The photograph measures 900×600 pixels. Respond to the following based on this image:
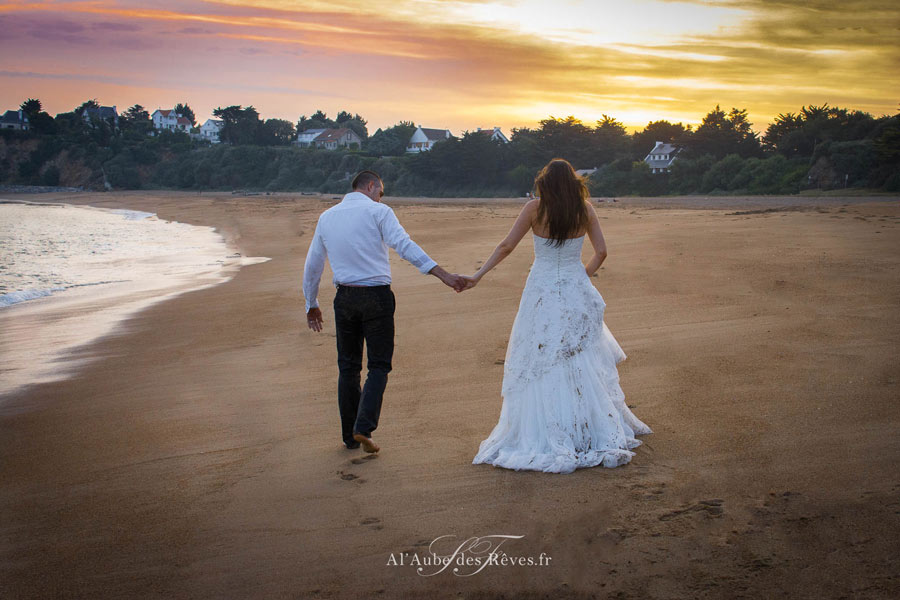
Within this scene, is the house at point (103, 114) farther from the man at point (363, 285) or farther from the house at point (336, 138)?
the man at point (363, 285)

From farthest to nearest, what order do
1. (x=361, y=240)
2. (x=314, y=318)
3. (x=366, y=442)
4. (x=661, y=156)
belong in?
(x=661, y=156) → (x=314, y=318) → (x=361, y=240) → (x=366, y=442)

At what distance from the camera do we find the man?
4.30 m

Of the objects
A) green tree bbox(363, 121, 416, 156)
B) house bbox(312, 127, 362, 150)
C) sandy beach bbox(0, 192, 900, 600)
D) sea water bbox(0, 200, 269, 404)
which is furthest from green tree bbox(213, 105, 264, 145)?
sandy beach bbox(0, 192, 900, 600)

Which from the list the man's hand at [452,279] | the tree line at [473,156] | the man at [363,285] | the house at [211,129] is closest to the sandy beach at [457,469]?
the man at [363,285]

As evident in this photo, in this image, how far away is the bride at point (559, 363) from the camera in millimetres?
3985

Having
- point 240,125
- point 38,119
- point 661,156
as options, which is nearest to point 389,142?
point 240,125

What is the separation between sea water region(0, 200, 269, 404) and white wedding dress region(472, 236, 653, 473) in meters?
4.85

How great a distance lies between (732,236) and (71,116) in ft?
378

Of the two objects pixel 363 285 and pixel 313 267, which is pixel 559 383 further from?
Answer: pixel 313 267

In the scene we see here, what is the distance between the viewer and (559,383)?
4055 millimetres

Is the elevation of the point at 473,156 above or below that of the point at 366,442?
above

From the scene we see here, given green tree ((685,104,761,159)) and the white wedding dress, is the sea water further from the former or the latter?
green tree ((685,104,761,159))

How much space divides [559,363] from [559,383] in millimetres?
122

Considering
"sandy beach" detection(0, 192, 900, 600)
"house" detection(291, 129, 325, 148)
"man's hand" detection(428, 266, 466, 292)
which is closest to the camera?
"sandy beach" detection(0, 192, 900, 600)
